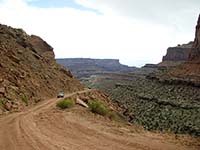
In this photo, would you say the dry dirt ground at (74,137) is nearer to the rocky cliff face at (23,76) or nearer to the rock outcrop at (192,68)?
the rocky cliff face at (23,76)

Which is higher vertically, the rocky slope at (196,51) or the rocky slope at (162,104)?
the rocky slope at (196,51)

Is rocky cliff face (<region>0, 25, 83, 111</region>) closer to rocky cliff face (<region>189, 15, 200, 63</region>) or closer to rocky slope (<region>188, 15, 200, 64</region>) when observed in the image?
rocky slope (<region>188, 15, 200, 64</region>)

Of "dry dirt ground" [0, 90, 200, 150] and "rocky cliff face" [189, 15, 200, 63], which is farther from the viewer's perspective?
"rocky cliff face" [189, 15, 200, 63]

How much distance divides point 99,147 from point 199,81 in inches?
3613

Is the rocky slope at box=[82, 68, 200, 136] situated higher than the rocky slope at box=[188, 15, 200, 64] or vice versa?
the rocky slope at box=[188, 15, 200, 64]

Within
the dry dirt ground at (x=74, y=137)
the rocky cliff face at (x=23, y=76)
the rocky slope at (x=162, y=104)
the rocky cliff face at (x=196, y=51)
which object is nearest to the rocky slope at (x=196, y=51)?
the rocky cliff face at (x=196, y=51)

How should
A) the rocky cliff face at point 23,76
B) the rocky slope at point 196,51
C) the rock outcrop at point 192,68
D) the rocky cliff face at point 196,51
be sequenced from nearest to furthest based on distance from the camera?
the rocky cliff face at point 23,76 < the rock outcrop at point 192,68 < the rocky slope at point 196,51 < the rocky cliff face at point 196,51

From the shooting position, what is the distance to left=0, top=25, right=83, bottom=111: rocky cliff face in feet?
127

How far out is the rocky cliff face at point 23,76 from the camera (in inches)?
1526

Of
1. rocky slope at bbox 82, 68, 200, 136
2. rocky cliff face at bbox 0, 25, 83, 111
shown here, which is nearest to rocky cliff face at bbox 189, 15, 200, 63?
rocky slope at bbox 82, 68, 200, 136

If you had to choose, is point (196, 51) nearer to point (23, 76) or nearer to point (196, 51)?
point (196, 51)

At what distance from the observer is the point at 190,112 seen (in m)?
74.1

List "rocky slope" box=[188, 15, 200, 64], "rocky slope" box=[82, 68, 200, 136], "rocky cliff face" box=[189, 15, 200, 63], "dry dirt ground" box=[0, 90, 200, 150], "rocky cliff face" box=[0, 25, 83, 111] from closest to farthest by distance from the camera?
"dry dirt ground" box=[0, 90, 200, 150]
"rocky cliff face" box=[0, 25, 83, 111]
"rocky slope" box=[82, 68, 200, 136]
"rocky slope" box=[188, 15, 200, 64]
"rocky cliff face" box=[189, 15, 200, 63]

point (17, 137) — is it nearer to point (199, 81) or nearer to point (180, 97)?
point (180, 97)
